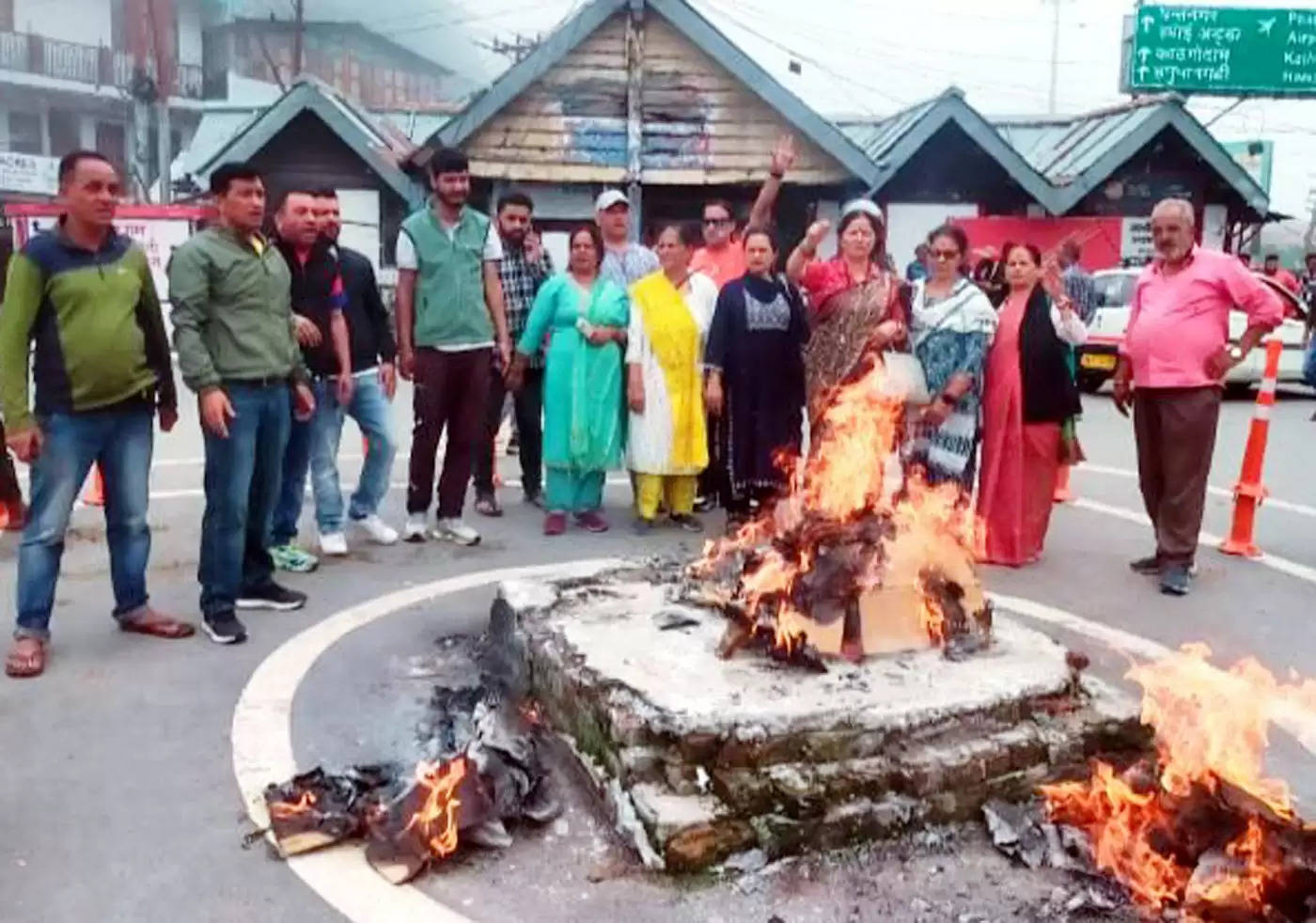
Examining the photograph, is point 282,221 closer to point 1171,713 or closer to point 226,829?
point 226,829

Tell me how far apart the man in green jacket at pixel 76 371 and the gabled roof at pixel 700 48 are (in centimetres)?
1295

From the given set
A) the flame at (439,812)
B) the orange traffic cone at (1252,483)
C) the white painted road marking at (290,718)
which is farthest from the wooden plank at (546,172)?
the flame at (439,812)

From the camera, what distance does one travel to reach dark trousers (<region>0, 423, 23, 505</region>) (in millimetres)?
7344

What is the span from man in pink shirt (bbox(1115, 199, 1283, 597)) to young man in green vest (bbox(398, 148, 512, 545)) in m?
3.80

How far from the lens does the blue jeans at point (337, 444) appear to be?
7012 millimetres

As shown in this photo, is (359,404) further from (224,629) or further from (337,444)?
(224,629)

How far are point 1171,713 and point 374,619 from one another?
3.62 meters

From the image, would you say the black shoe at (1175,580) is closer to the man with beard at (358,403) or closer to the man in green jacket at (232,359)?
the man with beard at (358,403)

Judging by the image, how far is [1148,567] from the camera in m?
7.14

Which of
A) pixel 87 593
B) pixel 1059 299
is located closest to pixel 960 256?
pixel 1059 299

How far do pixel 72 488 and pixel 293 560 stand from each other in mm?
1808

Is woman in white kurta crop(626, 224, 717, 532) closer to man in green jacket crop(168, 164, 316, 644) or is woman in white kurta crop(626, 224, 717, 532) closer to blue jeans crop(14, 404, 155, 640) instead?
man in green jacket crop(168, 164, 316, 644)

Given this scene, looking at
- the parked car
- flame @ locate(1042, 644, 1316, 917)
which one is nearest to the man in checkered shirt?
flame @ locate(1042, 644, 1316, 917)

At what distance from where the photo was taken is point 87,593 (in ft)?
20.6
